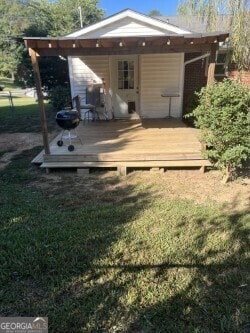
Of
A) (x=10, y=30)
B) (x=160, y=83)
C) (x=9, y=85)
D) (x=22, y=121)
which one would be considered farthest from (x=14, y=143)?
(x=10, y=30)

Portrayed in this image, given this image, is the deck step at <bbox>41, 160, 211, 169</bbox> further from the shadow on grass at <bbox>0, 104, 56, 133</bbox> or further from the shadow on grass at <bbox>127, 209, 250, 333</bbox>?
the shadow on grass at <bbox>0, 104, 56, 133</bbox>

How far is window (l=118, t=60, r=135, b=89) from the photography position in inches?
337

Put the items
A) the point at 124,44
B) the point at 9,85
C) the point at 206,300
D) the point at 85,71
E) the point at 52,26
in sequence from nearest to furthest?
1. the point at 206,300
2. the point at 124,44
3. the point at 85,71
4. the point at 9,85
5. the point at 52,26

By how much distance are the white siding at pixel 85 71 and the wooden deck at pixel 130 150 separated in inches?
86.7

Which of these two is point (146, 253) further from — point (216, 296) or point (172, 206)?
point (172, 206)

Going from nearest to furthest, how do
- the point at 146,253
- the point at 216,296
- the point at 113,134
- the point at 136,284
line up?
1. the point at 216,296
2. the point at 136,284
3. the point at 146,253
4. the point at 113,134

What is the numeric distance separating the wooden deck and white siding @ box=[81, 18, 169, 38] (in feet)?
9.76

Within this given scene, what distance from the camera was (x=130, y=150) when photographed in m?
5.64

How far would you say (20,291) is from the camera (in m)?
2.57

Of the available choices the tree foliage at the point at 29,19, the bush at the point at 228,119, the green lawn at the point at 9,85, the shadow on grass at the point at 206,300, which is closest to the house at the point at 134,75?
the bush at the point at 228,119

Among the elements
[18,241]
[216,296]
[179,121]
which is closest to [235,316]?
[216,296]

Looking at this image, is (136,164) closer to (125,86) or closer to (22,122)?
(125,86)

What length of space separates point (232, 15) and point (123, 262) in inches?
223

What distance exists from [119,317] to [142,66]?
25.3 feet
